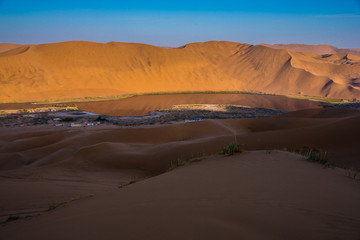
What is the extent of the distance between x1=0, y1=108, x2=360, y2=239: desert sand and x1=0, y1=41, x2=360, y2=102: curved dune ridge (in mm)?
41668

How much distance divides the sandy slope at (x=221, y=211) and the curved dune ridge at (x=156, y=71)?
46.1 metres

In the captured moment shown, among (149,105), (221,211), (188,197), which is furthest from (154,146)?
(149,105)

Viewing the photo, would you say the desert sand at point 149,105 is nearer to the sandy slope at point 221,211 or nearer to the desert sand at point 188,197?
the desert sand at point 188,197

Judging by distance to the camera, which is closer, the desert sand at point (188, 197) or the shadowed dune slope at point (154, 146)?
the desert sand at point (188, 197)

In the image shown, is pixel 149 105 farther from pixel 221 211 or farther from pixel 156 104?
pixel 221 211

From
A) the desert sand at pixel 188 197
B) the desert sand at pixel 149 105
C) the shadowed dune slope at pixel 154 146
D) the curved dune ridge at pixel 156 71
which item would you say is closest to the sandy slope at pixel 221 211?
the desert sand at pixel 188 197

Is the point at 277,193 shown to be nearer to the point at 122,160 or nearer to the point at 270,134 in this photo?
the point at 122,160

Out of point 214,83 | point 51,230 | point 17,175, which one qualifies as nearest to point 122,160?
point 17,175

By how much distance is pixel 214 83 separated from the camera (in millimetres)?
71000

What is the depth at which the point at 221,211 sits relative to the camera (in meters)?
3.45

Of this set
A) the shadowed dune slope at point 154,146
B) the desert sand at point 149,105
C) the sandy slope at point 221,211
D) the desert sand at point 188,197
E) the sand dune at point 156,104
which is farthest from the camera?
the desert sand at point 149,105

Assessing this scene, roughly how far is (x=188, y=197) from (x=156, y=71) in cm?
6795

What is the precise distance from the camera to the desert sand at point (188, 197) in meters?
3.03

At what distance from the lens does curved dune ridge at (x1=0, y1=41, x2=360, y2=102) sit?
174ft
